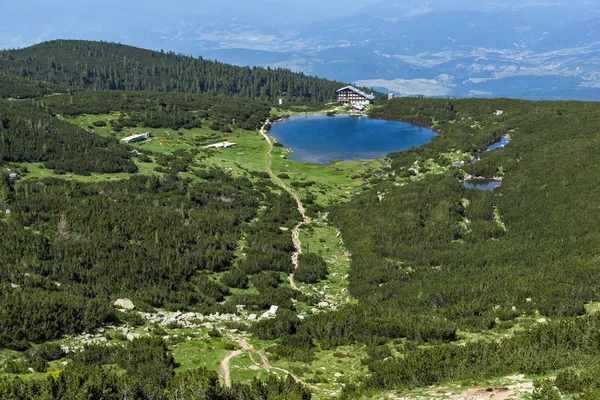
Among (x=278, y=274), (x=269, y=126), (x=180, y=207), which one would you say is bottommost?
(x=278, y=274)

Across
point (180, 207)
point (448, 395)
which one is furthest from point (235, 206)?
point (448, 395)

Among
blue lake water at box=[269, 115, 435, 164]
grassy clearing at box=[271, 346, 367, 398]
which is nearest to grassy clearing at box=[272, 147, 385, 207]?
blue lake water at box=[269, 115, 435, 164]

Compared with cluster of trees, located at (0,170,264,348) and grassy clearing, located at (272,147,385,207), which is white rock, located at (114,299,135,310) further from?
grassy clearing, located at (272,147,385,207)

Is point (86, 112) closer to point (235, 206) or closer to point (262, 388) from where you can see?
point (235, 206)

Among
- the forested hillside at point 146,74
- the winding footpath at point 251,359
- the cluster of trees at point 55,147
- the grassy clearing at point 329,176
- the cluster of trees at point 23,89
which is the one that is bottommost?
the winding footpath at point 251,359

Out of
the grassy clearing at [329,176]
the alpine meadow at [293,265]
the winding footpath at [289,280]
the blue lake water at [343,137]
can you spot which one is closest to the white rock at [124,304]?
the alpine meadow at [293,265]

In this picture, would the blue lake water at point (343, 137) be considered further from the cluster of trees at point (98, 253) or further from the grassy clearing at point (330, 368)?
the grassy clearing at point (330, 368)

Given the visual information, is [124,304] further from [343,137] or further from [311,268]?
[343,137]
